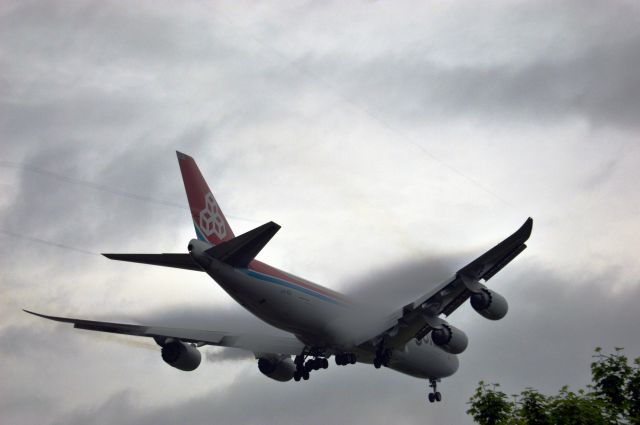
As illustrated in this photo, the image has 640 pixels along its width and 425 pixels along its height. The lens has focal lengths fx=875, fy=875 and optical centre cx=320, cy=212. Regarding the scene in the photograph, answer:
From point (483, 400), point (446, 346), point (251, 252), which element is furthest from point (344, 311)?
point (483, 400)

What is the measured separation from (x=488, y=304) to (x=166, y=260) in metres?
11.8

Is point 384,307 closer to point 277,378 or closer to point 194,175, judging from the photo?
point 277,378

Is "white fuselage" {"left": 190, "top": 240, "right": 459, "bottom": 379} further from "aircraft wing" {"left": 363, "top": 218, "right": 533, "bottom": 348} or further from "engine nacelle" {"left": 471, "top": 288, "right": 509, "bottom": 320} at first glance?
"engine nacelle" {"left": 471, "top": 288, "right": 509, "bottom": 320}

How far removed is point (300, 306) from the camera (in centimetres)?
3166

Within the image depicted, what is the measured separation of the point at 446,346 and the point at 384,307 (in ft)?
9.34

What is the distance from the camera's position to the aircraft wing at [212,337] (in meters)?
33.1

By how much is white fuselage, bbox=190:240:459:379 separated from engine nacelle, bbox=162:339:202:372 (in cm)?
482

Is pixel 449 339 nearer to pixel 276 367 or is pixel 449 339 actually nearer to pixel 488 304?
pixel 488 304

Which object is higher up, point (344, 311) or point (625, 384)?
point (344, 311)

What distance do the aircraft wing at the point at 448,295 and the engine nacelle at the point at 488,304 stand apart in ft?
1.16

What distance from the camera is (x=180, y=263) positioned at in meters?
30.1

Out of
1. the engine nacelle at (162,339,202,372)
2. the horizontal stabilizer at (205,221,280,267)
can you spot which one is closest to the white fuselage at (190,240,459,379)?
the horizontal stabilizer at (205,221,280,267)

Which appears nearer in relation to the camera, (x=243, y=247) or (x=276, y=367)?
(x=243, y=247)

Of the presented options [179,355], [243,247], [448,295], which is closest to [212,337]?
Result: [179,355]
